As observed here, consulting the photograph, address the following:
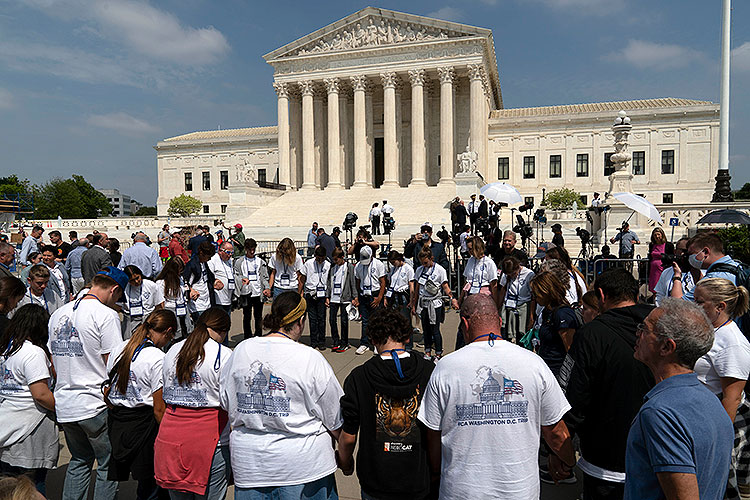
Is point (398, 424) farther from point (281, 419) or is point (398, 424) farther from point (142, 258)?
point (142, 258)

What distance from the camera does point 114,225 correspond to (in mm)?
41312

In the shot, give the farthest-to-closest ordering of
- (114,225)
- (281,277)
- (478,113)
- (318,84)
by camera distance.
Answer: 1. (318,84)
2. (478,113)
3. (114,225)
4. (281,277)

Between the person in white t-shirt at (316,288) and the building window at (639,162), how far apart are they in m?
48.1

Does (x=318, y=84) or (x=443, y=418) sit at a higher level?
(x=318, y=84)

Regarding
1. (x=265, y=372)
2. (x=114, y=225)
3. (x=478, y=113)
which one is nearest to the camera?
(x=265, y=372)

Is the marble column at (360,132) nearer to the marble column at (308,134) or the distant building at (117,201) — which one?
the marble column at (308,134)

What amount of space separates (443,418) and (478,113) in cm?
4523

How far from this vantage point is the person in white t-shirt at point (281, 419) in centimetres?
298

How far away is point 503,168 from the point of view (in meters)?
51.0

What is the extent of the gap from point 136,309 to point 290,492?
5502 millimetres

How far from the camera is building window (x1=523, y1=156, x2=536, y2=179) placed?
50.4 m

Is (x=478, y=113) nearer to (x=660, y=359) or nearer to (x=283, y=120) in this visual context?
(x=283, y=120)

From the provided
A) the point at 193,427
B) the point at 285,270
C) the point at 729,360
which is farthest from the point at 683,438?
the point at 285,270

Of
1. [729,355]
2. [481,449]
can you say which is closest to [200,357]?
[481,449]
